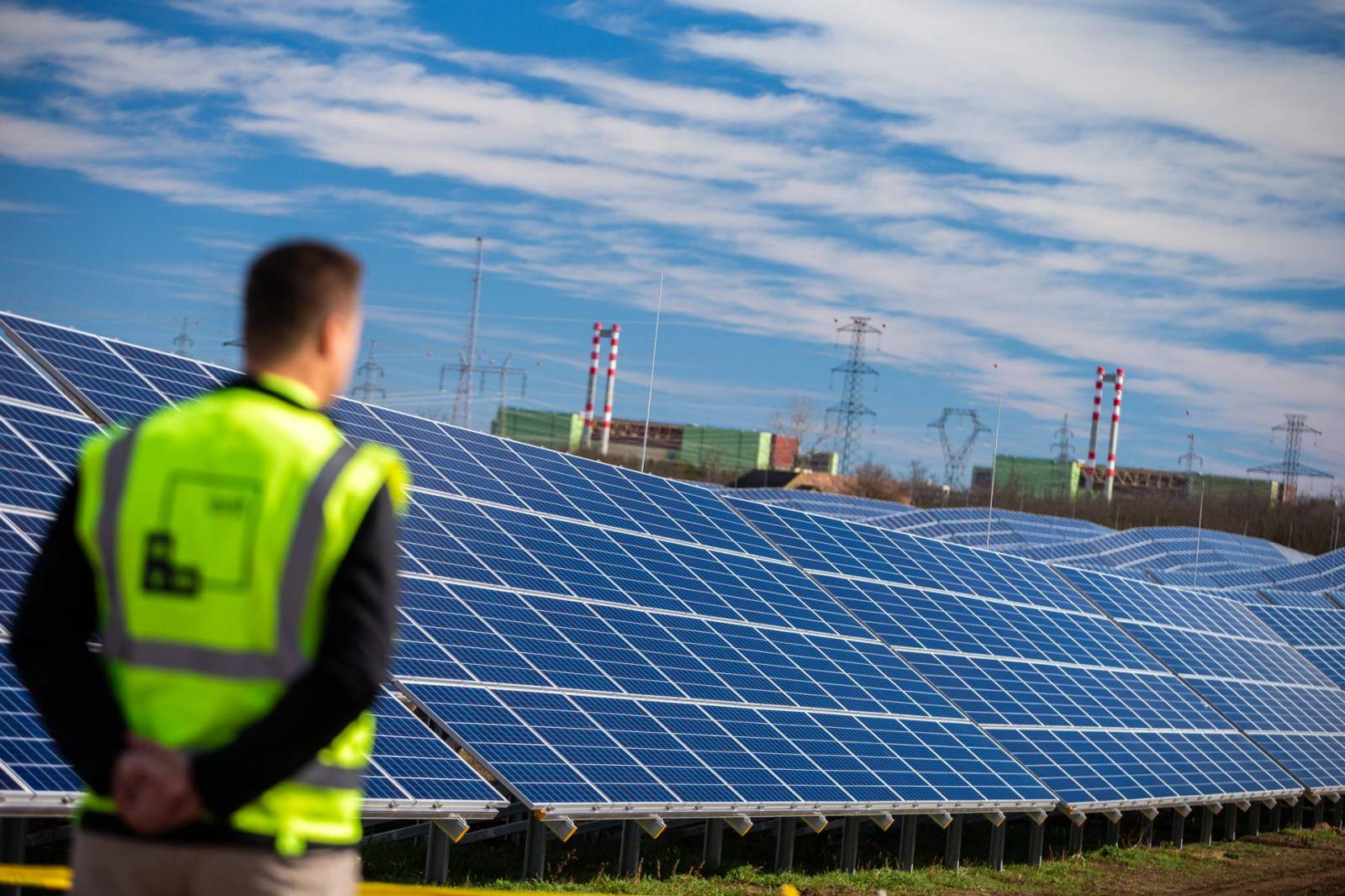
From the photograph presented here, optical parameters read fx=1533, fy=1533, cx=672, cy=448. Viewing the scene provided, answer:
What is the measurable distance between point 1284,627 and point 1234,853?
16.6 metres

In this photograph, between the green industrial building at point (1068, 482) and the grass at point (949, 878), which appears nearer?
the grass at point (949, 878)

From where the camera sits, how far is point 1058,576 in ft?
112

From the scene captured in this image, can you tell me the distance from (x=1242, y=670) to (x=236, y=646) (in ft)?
115

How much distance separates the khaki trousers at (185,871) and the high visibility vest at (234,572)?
6 centimetres

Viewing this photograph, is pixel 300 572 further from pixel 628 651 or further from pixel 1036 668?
pixel 1036 668

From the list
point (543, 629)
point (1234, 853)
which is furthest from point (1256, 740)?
point (543, 629)

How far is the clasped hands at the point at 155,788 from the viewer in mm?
3322

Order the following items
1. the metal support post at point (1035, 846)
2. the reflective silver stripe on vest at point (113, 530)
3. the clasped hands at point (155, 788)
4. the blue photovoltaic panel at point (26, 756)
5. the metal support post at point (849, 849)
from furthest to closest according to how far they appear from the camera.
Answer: the metal support post at point (1035, 846) → the metal support post at point (849, 849) → the blue photovoltaic panel at point (26, 756) → the reflective silver stripe on vest at point (113, 530) → the clasped hands at point (155, 788)

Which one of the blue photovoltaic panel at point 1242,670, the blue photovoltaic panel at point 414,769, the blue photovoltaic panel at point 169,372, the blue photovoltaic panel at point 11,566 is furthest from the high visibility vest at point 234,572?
the blue photovoltaic panel at point 1242,670

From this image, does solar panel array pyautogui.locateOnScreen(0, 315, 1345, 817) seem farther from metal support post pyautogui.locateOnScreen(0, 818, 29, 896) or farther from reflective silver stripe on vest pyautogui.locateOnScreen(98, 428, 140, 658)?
reflective silver stripe on vest pyautogui.locateOnScreen(98, 428, 140, 658)

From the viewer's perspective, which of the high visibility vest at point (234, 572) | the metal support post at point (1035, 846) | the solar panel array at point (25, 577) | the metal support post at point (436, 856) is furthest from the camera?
the metal support post at point (1035, 846)

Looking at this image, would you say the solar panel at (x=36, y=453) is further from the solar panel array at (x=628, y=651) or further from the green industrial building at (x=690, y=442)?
the green industrial building at (x=690, y=442)

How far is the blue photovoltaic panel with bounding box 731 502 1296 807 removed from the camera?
24.4 meters

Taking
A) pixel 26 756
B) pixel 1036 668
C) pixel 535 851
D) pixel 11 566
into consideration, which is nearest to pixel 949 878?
pixel 535 851
